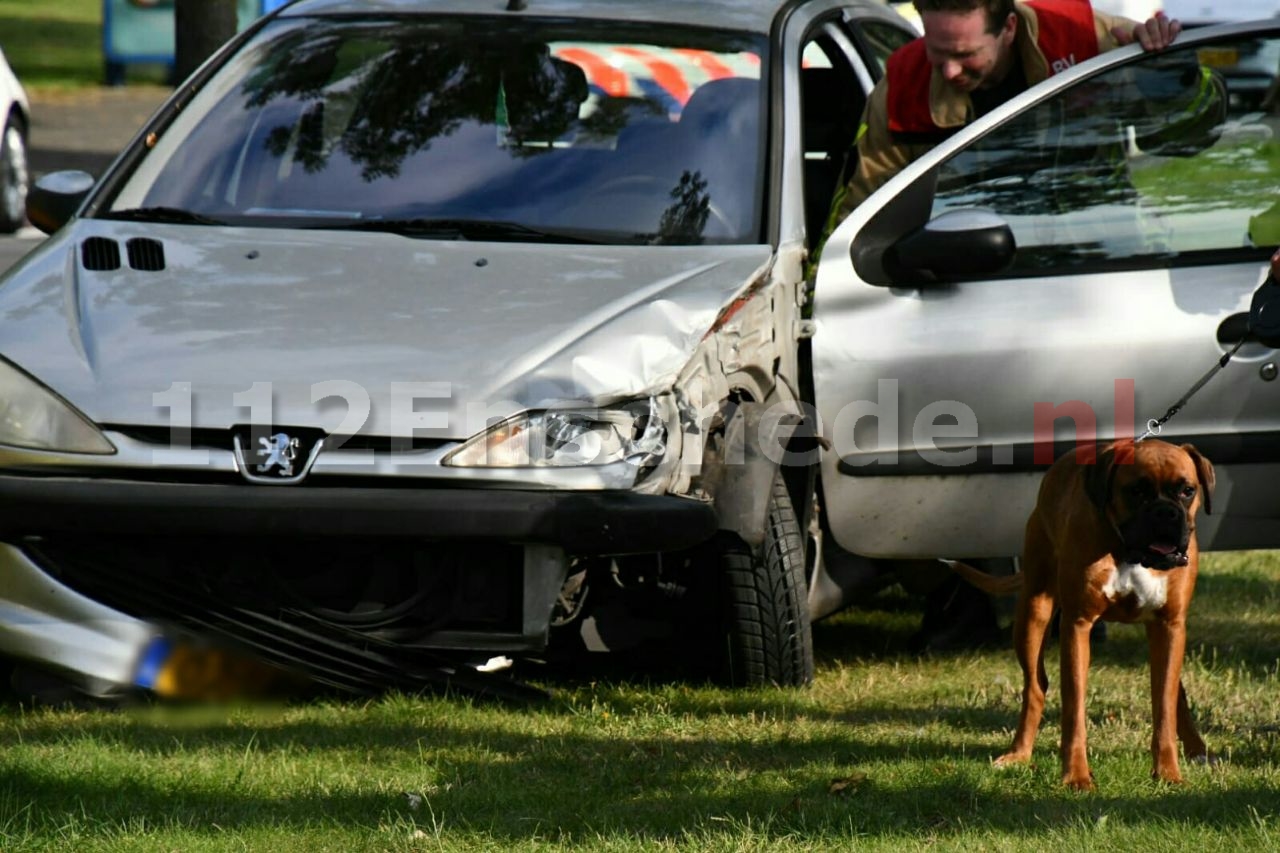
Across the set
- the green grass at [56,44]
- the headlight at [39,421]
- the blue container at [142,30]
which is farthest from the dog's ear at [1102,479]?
the green grass at [56,44]

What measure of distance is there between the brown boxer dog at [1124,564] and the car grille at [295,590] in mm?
1250

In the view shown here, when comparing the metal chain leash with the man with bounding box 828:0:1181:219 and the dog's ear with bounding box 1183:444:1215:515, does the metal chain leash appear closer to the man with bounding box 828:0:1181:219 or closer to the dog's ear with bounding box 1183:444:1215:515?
the dog's ear with bounding box 1183:444:1215:515

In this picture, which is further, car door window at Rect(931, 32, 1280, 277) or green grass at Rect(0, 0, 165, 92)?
green grass at Rect(0, 0, 165, 92)

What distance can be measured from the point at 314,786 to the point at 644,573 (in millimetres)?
1059

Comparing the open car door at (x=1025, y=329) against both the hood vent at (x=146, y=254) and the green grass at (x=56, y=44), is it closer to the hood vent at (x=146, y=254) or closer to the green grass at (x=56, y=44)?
the hood vent at (x=146, y=254)

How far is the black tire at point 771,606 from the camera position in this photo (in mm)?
4852

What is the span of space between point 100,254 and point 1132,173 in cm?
283

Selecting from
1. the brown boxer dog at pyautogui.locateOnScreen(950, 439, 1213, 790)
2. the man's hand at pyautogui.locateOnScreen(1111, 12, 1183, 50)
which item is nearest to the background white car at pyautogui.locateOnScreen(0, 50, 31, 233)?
the man's hand at pyautogui.locateOnScreen(1111, 12, 1183, 50)

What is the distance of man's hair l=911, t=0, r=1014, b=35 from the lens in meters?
5.33

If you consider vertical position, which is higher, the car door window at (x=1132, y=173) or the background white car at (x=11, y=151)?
the background white car at (x=11, y=151)

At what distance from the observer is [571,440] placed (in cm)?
426

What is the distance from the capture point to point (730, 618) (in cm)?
492

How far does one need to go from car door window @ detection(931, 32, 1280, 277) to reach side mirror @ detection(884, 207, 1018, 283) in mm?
263

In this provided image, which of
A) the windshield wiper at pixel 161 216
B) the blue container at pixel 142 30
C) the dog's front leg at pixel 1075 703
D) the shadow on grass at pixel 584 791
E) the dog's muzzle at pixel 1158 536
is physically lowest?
the shadow on grass at pixel 584 791
